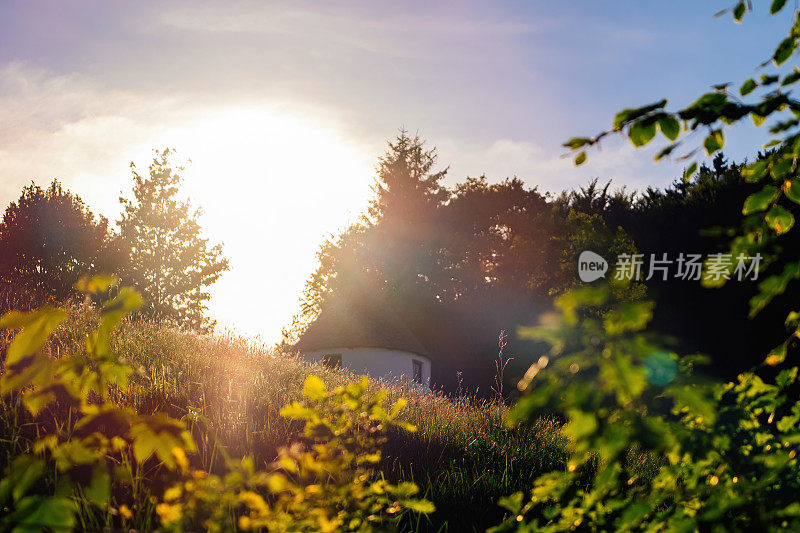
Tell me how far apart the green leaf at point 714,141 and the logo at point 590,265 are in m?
19.4

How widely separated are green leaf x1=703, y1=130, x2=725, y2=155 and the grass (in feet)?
9.41

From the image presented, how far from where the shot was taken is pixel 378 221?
37.7m

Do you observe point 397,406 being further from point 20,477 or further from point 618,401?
point 20,477

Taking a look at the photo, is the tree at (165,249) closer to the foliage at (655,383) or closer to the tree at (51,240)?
the tree at (51,240)

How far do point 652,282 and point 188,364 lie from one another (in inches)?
778

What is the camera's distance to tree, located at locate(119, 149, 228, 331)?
109 ft

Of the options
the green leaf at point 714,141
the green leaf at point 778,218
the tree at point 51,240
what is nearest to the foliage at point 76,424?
the green leaf at point 714,141

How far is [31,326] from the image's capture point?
1204mm

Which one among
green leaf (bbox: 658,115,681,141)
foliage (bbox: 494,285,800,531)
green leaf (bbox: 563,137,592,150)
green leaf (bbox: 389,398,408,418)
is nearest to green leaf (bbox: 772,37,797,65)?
green leaf (bbox: 658,115,681,141)

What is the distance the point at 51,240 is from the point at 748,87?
36.6m

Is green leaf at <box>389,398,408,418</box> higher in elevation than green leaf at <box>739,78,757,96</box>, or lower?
lower

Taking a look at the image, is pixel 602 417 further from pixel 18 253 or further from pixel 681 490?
pixel 18 253

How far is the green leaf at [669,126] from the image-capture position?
1.56 metres

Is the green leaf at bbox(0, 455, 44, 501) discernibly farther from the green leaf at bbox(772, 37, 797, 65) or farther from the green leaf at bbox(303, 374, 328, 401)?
the green leaf at bbox(772, 37, 797, 65)
